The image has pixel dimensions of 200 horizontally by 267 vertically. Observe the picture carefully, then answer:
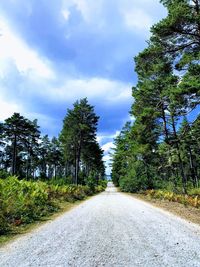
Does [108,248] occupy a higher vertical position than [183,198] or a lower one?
lower

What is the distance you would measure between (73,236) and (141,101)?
20626 millimetres

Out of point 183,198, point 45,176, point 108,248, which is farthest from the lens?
point 45,176

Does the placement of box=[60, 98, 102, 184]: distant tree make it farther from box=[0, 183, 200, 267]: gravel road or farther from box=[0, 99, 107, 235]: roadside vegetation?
box=[0, 183, 200, 267]: gravel road

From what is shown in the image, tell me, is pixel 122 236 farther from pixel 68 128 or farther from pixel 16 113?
pixel 16 113

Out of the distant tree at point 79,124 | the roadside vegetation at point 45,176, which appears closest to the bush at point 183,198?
the roadside vegetation at point 45,176

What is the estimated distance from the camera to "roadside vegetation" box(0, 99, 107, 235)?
11.7m

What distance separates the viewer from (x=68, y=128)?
4166 centimetres

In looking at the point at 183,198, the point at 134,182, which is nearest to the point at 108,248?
the point at 183,198

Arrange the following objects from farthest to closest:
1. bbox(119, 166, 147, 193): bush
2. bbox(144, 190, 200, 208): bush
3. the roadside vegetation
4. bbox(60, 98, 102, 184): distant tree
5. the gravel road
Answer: bbox(60, 98, 102, 184): distant tree
bbox(119, 166, 147, 193): bush
bbox(144, 190, 200, 208): bush
the roadside vegetation
the gravel road

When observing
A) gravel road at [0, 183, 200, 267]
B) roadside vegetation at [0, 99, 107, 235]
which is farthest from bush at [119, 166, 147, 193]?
gravel road at [0, 183, 200, 267]

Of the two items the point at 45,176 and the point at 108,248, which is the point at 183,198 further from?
the point at 45,176

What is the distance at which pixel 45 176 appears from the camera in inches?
2196

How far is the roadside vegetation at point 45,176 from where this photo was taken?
11728 mm

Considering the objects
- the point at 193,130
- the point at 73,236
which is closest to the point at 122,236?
the point at 73,236
